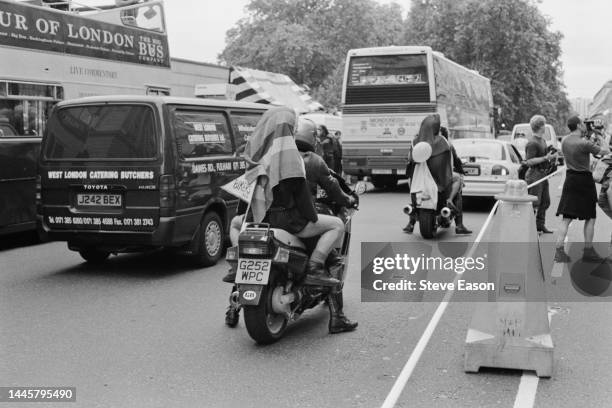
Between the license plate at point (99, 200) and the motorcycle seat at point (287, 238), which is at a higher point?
the license plate at point (99, 200)

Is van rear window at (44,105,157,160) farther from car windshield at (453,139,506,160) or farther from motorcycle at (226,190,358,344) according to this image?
car windshield at (453,139,506,160)

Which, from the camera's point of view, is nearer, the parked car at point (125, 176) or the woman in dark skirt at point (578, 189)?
the parked car at point (125, 176)

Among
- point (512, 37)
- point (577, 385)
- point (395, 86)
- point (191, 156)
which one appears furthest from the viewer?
point (512, 37)

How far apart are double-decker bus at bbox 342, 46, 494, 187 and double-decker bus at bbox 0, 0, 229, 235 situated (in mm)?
7290

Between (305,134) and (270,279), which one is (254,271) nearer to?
(270,279)

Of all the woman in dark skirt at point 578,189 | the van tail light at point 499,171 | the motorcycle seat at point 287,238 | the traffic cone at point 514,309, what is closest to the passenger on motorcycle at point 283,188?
the motorcycle seat at point 287,238

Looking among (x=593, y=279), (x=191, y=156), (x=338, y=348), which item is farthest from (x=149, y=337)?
(x=593, y=279)

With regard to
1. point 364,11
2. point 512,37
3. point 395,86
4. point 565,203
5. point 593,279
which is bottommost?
point 593,279

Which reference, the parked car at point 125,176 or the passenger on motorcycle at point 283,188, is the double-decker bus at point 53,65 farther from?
the passenger on motorcycle at point 283,188

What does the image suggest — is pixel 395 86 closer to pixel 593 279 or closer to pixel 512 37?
pixel 593 279

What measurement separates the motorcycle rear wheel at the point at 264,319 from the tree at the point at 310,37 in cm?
4714

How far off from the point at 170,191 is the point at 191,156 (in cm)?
60

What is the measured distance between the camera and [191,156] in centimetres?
831

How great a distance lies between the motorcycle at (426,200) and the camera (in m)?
10.5
